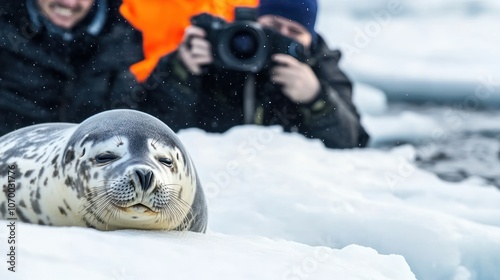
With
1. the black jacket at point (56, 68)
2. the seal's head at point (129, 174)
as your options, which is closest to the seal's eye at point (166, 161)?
the seal's head at point (129, 174)

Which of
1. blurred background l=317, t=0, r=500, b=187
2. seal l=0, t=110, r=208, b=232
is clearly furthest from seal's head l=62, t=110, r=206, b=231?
blurred background l=317, t=0, r=500, b=187

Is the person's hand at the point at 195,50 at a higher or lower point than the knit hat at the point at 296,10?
lower

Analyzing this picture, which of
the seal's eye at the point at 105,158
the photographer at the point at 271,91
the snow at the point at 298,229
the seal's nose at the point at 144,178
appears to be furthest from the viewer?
the photographer at the point at 271,91

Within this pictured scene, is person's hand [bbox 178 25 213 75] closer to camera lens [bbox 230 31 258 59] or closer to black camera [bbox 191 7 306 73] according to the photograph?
black camera [bbox 191 7 306 73]

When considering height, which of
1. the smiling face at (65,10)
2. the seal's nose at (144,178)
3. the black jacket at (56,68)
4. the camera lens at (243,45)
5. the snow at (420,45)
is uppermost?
the seal's nose at (144,178)

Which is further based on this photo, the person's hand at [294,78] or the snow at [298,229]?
the person's hand at [294,78]

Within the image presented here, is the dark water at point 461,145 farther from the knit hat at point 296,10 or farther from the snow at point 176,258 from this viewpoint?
the snow at point 176,258

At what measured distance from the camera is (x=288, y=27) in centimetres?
527

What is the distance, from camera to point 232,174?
4.19m

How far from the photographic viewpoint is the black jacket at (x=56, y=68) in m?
5.34

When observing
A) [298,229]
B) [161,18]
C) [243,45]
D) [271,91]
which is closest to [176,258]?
[298,229]

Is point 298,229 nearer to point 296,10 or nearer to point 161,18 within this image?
point 296,10

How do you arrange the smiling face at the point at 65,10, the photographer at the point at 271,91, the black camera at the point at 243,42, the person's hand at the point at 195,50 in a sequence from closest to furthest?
the black camera at the point at 243,42 < the person's hand at the point at 195,50 < the photographer at the point at 271,91 < the smiling face at the point at 65,10

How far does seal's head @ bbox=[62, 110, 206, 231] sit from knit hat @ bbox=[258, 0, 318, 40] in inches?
105
